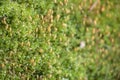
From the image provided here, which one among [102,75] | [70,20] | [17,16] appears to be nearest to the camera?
[17,16]

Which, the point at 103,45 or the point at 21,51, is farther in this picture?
the point at 103,45

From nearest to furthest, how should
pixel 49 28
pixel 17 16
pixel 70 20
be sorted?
pixel 17 16
pixel 49 28
pixel 70 20

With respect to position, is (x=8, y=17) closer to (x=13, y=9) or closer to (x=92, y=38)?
(x=13, y=9)

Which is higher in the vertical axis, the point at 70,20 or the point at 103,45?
the point at 70,20

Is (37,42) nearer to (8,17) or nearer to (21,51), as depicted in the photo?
(21,51)

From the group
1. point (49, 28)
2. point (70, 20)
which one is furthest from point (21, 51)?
point (70, 20)

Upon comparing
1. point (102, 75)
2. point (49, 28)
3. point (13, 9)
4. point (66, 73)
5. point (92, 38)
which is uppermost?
point (13, 9)
